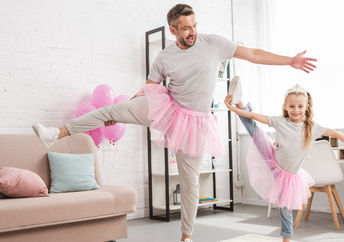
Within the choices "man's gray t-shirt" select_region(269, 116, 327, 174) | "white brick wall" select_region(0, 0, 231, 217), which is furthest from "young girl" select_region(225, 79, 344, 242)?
"white brick wall" select_region(0, 0, 231, 217)

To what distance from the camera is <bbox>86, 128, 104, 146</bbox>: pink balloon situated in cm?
411

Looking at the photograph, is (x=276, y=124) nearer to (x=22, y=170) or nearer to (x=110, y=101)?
(x=110, y=101)

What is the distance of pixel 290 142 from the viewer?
9.59 ft

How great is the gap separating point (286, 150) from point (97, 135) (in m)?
2.06

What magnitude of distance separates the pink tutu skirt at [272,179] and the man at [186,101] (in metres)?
0.50

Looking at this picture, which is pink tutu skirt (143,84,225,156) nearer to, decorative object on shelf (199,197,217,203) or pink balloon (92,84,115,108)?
pink balloon (92,84,115,108)

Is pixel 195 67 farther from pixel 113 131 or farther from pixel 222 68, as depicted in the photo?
pixel 222 68

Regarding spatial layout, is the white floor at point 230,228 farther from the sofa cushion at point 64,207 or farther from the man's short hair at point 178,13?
the man's short hair at point 178,13

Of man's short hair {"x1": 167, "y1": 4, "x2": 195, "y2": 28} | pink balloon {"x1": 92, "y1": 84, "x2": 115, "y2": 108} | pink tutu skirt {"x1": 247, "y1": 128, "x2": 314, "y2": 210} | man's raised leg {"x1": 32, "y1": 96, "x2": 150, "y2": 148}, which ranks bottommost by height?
pink tutu skirt {"x1": 247, "y1": 128, "x2": 314, "y2": 210}

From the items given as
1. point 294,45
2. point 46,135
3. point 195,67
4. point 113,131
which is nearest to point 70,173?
point 113,131

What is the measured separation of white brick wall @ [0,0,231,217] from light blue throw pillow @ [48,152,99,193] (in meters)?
0.66

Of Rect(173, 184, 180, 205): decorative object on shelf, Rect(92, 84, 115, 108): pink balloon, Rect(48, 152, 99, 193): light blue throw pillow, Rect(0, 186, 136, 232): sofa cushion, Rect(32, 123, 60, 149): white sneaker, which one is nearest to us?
Rect(32, 123, 60, 149): white sneaker

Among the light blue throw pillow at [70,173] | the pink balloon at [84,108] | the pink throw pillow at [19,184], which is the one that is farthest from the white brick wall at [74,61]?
the pink throw pillow at [19,184]

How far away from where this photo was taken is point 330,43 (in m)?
4.98
